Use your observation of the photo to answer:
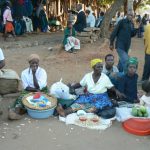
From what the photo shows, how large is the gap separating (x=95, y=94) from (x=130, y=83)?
2.04ft

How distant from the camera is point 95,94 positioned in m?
6.02

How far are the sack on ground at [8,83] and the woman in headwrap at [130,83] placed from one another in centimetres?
196

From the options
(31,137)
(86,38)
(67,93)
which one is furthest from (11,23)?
(31,137)

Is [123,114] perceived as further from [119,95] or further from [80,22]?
[80,22]

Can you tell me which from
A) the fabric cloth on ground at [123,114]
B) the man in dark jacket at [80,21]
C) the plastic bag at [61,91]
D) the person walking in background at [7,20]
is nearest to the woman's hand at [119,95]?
the fabric cloth on ground at [123,114]

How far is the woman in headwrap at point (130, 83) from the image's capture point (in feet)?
20.0

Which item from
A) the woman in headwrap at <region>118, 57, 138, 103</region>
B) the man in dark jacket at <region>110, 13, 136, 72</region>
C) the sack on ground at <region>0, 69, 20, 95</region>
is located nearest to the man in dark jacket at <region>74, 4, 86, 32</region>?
the man in dark jacket at <region>110, 13, 136, 72</region>

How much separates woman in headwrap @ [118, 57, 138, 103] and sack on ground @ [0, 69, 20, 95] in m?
1.96

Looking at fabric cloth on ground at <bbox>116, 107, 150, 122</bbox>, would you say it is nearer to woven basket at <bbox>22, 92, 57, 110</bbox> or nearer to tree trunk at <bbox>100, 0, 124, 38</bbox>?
woven basket at <bbox>22, 92, 57, 110</bbox>

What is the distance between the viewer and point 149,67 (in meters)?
7.72

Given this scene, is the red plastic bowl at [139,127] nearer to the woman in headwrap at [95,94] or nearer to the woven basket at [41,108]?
the woman in headwrap at [95,94]

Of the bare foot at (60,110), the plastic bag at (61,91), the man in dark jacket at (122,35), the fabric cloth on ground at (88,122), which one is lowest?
the fabric cloth on ground at (88,122)

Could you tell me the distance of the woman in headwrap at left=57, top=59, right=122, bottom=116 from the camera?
585 centimetres

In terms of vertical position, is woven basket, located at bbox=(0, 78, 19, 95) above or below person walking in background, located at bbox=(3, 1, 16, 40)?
below
